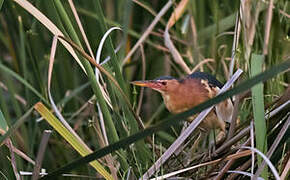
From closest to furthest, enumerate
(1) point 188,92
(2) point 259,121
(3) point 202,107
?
(3) point 202,107, (2) point 259,121, (1) point 188,92

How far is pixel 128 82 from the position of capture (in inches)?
50.4

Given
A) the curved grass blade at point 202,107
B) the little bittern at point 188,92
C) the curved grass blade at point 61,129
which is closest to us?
the curved grass blade at point 202,107

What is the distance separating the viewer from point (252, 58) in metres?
0.98

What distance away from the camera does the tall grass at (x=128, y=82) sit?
96 cm

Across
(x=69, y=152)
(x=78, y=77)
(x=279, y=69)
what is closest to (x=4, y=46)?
(x=78, y=77)

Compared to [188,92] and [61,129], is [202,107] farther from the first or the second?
[188,92]

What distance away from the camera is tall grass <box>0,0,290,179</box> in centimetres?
96

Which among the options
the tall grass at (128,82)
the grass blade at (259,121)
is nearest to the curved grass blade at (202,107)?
the tall grass at (128,82)

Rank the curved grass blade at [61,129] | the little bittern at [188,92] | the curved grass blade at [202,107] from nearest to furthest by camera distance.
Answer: the curved grass blade at [202,107]
the curved grass blade at [61,129]
the little bittern at [188,92]

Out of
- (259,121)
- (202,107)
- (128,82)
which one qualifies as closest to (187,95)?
(128,82)

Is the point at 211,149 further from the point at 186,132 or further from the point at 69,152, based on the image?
the point at 69,152

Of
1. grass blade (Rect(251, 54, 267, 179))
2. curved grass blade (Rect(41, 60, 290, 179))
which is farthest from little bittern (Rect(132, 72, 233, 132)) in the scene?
curved grass blade (Rect(41, 60, 290, 179))

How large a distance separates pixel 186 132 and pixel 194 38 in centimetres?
72

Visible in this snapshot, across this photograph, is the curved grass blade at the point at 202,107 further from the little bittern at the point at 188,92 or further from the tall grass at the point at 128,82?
the little bittern at the point at 188,92
